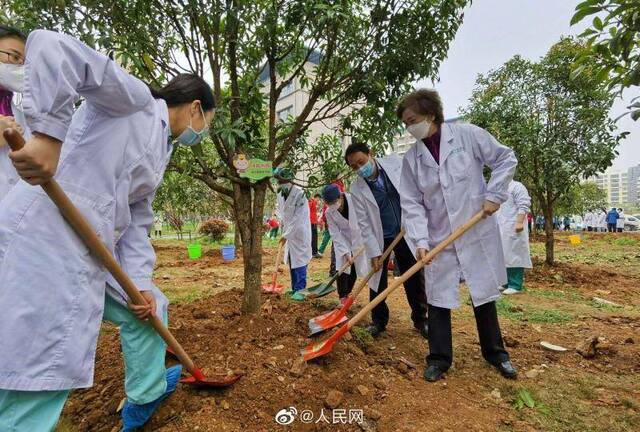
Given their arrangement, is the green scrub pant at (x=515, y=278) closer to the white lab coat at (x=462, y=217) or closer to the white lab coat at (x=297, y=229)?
the white lab coat at (x=297, y=229)

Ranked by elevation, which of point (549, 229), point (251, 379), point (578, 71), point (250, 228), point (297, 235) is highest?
point (578, 71)

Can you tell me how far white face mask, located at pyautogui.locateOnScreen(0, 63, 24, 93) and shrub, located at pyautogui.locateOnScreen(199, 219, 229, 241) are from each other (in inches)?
493

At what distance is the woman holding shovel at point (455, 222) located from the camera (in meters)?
2.57

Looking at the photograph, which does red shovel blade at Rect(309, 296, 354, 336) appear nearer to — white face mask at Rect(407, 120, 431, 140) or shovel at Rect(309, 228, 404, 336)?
shovel at Rect(309, 228, 404, 336)

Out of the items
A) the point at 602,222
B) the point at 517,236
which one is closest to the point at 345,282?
the point at 517,236

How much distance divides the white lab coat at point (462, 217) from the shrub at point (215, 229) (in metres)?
12.1

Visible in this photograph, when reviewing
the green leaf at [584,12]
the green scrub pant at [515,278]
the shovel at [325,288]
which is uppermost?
the green leaf at [584,12]

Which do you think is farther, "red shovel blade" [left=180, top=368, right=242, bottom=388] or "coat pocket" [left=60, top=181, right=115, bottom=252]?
"red shovel blade" [left=180, top=368, right=242, bottom=388]

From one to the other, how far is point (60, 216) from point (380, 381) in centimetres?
199

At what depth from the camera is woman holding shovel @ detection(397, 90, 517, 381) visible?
257 centimetres

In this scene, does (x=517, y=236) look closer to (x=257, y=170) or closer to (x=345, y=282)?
(x=345, y=282)

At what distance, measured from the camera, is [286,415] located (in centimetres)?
202

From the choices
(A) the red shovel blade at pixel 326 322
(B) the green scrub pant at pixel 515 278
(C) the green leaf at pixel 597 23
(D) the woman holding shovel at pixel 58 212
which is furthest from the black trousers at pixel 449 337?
(B) the green scrub pant at pixel 515 278

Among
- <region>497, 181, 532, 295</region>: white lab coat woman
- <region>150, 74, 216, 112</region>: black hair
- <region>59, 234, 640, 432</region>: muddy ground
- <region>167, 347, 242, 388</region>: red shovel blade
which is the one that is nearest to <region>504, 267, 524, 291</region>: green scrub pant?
<region>497, 181, 532, 295</region>: white lab coat woman
